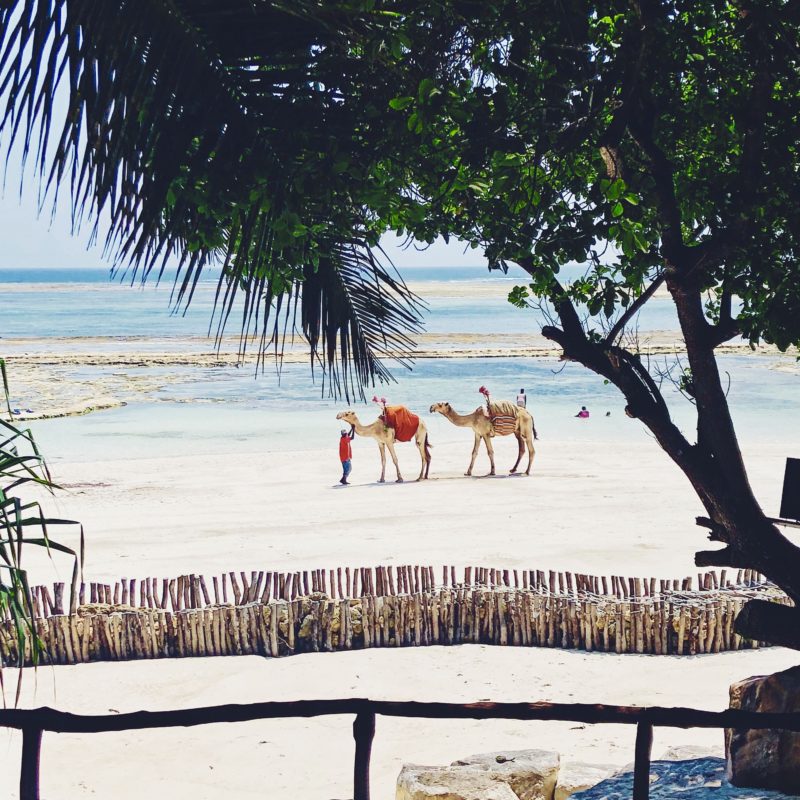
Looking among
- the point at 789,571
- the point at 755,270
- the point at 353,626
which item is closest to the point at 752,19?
the point at 755,270

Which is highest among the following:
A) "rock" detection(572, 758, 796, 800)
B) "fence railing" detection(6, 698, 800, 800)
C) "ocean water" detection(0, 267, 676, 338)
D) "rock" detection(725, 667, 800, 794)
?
"ocean water" detection(0, 267, 676, 338)

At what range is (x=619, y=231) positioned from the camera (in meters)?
4.89

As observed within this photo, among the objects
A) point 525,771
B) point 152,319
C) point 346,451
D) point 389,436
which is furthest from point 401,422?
point 152,319

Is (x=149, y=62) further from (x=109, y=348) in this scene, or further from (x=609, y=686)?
(x=109, y=348)

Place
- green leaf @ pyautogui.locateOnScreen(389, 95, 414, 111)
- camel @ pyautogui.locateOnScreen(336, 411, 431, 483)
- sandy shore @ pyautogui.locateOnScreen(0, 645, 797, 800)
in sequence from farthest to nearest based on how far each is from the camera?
1. camel @ pyautogui.locateOnScreen(336, 411, 431, 483)
2. sandy shore @ pyautogui.locateOnScreen(0, 645, 797, 800)
3. green leaf @ pyautogui.locateOnScreen(389, 95, 414, 111)

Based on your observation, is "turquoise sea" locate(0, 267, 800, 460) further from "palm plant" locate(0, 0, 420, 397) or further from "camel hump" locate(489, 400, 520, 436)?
"palm plant" locate(0, 0, 420, 397)

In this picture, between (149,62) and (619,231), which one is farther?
(619,231)

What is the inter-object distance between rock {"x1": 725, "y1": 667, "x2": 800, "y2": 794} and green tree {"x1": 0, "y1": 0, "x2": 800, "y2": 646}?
0.52 metres

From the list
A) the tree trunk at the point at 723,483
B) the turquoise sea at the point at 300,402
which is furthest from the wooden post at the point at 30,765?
the turquoise sea at the point at 300,402

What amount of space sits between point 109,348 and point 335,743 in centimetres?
5486

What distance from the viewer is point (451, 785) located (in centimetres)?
628

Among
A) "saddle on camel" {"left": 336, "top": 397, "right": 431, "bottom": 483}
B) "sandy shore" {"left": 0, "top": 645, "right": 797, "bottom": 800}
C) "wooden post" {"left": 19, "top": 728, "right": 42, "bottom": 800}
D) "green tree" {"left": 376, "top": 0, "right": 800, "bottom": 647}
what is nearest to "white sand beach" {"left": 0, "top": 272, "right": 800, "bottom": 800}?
"sandy shore" {"left": 0, "top": 645, "right": 797, "bottom": 800}

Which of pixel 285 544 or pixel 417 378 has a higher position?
pixel 417 378

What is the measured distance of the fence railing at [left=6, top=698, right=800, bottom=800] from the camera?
119 inches
